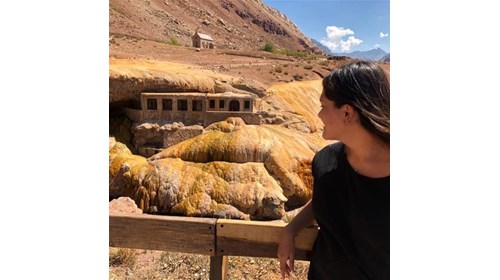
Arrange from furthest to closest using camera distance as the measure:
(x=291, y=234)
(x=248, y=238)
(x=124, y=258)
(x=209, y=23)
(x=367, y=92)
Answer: (x=209, y=23) → (x=124, y=258) → (x=248, y=238) → (x=291, y=234) → (x=367, y=92)

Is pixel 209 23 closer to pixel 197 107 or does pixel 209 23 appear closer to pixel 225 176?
pixel 197 107

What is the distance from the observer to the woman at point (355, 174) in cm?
124

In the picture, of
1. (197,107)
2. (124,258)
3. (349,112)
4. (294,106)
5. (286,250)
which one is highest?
(294,106)

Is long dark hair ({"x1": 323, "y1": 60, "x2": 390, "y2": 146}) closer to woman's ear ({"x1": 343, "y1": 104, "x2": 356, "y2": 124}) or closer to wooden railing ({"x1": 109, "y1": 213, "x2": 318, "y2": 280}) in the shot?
woman's ear ({"x1": 343, "y1": 104, "x2": 356, "y2": 124})

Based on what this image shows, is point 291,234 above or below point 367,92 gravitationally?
below

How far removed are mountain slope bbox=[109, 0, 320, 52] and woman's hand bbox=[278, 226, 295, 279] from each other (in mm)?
22937

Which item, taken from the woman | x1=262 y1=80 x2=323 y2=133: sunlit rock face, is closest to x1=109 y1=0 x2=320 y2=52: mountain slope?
x1=262 y1=80 x2=323 y2=133: sunlit rock face

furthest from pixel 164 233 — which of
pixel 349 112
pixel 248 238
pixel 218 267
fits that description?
pixel 349 112

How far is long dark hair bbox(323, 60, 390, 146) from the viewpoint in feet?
4.05

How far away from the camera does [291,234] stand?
161cm

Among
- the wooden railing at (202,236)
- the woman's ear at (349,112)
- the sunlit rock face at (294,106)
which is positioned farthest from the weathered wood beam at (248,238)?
the sunlit rock face at (294,106)

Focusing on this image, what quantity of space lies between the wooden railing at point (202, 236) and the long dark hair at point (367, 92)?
0.73m

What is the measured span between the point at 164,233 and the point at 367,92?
1.21 metres

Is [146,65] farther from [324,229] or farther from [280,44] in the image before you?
[280,44]
